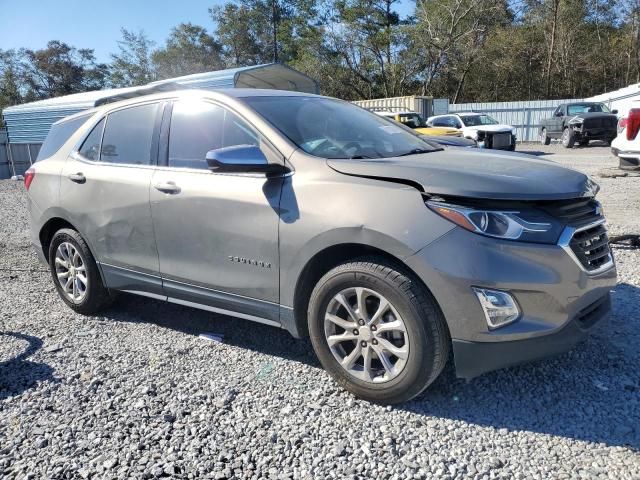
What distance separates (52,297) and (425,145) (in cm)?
369

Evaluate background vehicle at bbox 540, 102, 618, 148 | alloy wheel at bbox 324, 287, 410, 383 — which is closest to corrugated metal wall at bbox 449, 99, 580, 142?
background vehicle at bbox 540, 102, 618, 148

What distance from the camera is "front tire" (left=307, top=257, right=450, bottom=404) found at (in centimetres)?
261

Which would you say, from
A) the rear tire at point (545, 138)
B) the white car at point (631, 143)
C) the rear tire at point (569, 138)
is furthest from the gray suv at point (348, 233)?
the rear tire at point (545, 138)

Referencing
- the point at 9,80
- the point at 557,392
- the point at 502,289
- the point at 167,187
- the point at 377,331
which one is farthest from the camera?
the point at 9,80

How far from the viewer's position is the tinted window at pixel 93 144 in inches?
165

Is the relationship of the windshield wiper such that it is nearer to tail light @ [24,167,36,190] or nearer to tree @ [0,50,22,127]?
tail light @ [24,167,36,190]

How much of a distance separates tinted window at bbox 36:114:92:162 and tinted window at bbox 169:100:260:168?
4.31ft

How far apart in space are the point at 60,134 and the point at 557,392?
437cm

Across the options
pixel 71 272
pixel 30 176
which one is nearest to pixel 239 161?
pixel 71 272

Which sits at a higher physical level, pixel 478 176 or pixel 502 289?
pixel 478 176

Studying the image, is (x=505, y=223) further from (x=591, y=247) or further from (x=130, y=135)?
(x=130, y=135)

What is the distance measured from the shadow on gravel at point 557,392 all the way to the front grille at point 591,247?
1.29 ft

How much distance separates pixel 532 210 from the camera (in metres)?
2.58

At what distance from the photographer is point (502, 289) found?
245cm
